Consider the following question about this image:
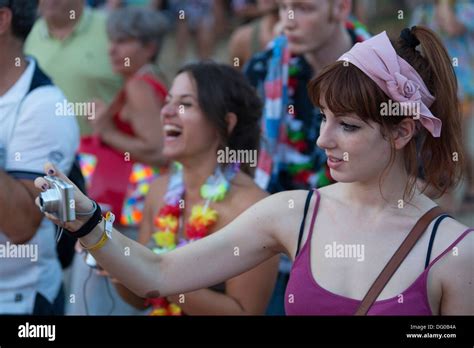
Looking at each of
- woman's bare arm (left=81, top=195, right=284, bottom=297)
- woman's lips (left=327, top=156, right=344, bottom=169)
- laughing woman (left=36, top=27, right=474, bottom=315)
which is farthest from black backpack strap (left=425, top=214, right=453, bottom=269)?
woman's bare arm (left=81, top=195, right=284, bottom=297)

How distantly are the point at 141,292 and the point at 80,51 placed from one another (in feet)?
8.96

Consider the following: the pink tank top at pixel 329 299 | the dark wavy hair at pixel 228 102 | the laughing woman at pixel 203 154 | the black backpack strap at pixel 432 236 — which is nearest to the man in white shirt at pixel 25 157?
the laughing woman at pixel 203 154

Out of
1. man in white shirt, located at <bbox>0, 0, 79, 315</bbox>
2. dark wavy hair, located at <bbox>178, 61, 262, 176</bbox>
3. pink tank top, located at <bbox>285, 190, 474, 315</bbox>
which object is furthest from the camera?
dark wavy hair, located at <bbox>178, 61, 262, 176</bbox>

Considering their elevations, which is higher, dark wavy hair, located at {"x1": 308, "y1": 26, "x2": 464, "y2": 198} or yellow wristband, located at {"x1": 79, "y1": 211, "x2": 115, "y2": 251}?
dark wavy hair, located at {"x1": 308, "y1": 26, "x2": 464, "y2": 198}

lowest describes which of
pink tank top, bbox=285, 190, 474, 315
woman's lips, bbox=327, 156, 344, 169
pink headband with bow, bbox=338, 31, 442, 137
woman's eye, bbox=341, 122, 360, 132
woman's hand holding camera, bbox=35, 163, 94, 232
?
pink tank top, bbox=285, 190, 474, 315

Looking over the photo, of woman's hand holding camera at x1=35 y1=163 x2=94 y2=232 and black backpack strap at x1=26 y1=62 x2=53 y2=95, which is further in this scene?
black backpack strap at x1=26 y1=62 x2=53 y2=95

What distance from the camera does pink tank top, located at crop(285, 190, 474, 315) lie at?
266 cm

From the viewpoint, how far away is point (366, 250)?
2.78 m

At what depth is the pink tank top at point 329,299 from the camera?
2.66 meters

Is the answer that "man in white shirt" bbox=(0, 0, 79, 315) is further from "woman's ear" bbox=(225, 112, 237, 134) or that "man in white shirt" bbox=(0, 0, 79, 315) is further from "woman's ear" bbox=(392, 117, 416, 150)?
"woman's ear" bbox=(392, 117, 416, 150)

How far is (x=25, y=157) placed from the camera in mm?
3387

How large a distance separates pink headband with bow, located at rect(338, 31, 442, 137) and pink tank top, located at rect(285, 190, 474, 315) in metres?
0.33
